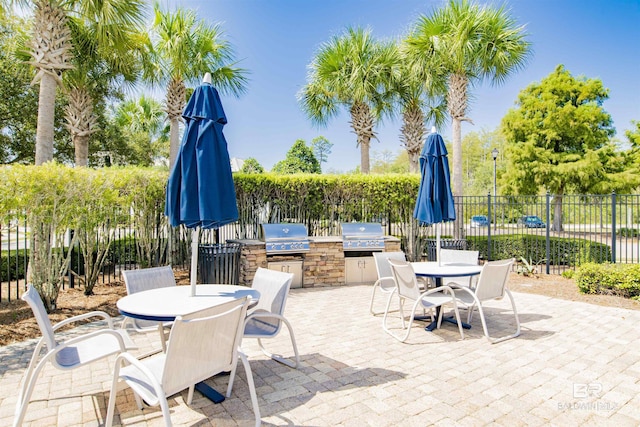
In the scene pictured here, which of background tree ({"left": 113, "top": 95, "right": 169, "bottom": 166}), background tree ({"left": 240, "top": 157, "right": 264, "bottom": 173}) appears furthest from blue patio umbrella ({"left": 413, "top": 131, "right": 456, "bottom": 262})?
background tree ({"left": 240, "top": 157, "right": 264, "bottom": 173})

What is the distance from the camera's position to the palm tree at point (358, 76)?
11.3 m

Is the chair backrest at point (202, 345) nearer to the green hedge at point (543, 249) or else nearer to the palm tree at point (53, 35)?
the palm tree at point (53, 35)

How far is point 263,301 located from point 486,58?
9716 millimetres

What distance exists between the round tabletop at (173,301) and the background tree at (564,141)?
731 inches

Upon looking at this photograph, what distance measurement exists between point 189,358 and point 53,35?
747cm

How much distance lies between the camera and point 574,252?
9.68 m

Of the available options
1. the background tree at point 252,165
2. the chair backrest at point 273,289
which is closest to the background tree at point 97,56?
the chair backrest at point 273,289

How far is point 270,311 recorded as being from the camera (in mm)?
3369

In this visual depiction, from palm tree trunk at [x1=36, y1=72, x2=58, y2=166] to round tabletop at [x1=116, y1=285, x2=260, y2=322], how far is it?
478 centimetres

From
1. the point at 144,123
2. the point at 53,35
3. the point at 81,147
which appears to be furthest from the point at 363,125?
the point at 144,123

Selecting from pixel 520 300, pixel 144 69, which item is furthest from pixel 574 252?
pixel 144 69

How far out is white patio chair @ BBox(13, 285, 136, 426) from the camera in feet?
7.45

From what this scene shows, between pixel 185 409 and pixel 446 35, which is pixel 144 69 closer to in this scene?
pixel 446 35

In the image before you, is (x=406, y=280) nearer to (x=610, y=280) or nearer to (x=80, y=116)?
(x=610, y=280)
